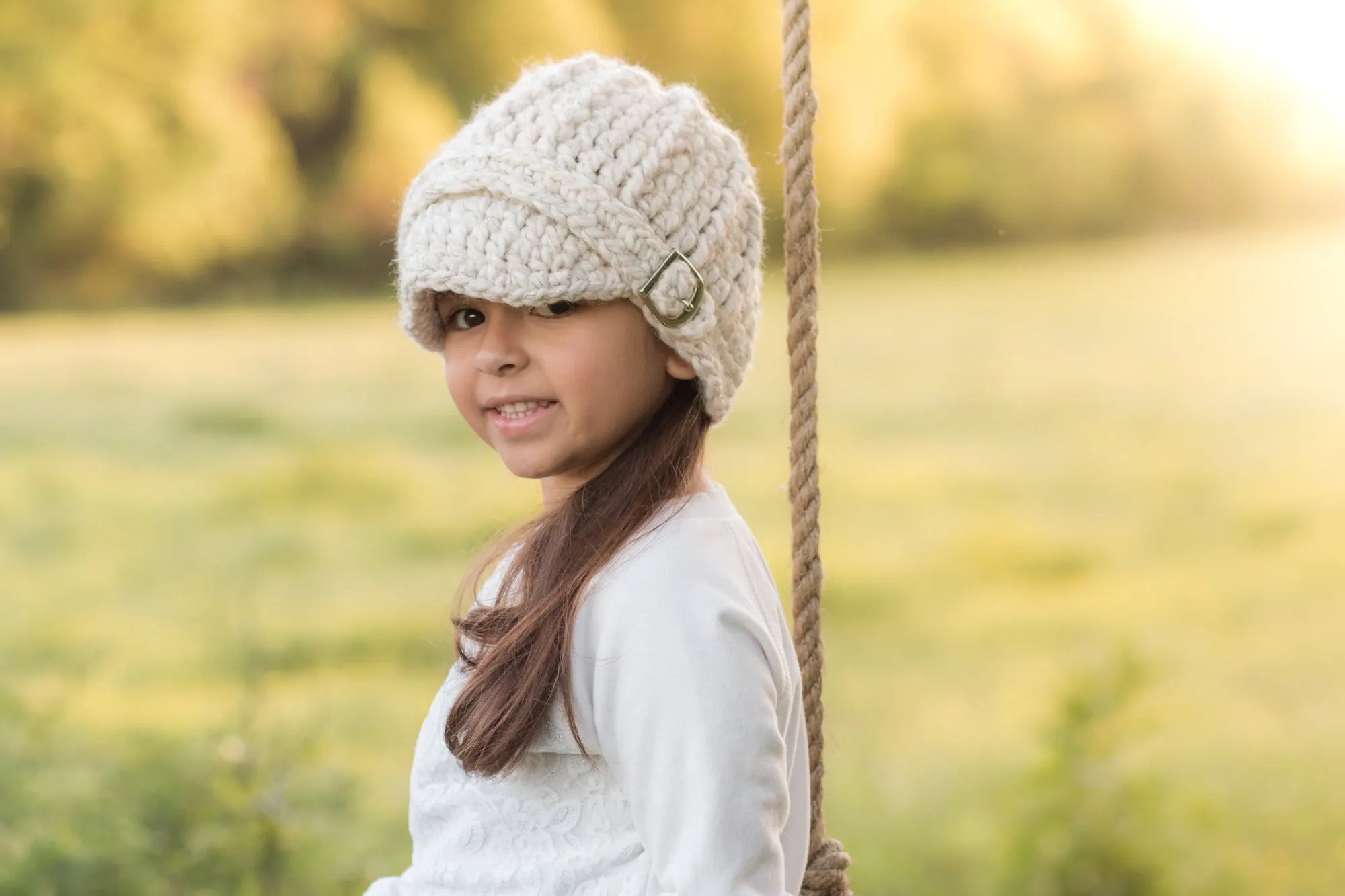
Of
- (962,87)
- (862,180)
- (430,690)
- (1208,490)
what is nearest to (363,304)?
(430,690)

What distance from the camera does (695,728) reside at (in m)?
0.80

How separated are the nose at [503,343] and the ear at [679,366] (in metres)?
0.10

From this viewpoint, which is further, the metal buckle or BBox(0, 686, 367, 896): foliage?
BBox(0, 686, 367, 896): foliage

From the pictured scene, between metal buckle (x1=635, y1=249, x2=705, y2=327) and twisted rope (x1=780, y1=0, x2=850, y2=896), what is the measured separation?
0.11 metres

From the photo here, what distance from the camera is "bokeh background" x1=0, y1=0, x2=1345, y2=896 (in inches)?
106

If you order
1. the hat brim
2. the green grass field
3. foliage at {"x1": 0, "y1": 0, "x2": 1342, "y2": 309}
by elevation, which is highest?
foliage at {"x1": 0, "y1": 0, "x2": 1342, "y2": 309}

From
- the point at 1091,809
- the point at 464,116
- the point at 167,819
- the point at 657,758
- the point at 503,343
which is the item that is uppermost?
the point at 464,116

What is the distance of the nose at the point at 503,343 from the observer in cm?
91

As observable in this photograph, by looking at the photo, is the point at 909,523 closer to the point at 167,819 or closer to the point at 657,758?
the point at 167,819

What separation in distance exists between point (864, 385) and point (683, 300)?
7.15 ft

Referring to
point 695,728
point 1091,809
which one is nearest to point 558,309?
point 695,728

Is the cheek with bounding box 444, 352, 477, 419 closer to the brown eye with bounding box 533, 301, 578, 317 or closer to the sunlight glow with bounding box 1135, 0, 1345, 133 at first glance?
the brown eye with bounding box 533, 301, 578, 317

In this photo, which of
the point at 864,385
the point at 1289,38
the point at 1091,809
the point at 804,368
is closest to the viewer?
the point at 804,368

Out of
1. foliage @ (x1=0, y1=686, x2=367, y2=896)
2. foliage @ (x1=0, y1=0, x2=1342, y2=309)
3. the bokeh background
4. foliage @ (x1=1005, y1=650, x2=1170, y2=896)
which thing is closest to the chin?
foliage @ (x1=0, y1=686, x2=367, y2=896)
